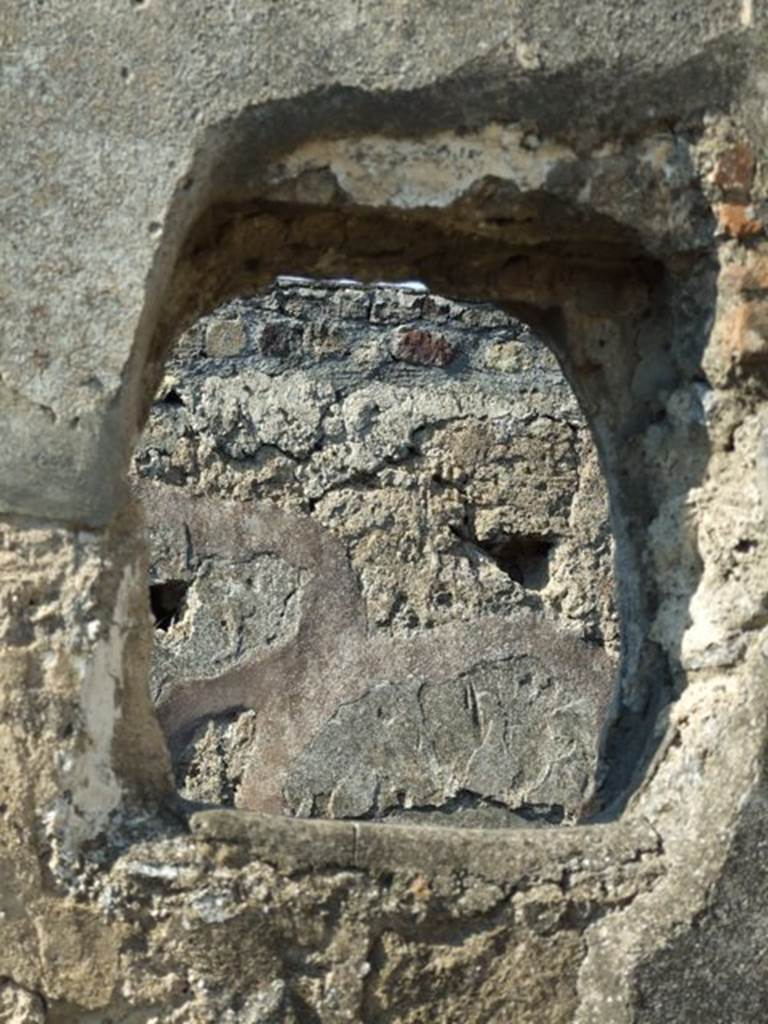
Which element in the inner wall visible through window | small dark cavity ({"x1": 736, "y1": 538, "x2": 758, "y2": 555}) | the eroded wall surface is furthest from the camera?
the inner wall visible through window

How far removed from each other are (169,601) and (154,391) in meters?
3.04

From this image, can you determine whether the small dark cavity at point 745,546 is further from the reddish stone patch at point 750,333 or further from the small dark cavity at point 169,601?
the small dark cavity at point 169,601

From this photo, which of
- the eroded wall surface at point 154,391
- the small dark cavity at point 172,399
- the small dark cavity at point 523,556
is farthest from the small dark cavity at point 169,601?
the eroded wall surface at point 154,391

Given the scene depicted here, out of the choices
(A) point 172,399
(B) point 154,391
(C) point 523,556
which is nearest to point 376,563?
(C) point 523,556

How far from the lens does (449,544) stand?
5.97 metres

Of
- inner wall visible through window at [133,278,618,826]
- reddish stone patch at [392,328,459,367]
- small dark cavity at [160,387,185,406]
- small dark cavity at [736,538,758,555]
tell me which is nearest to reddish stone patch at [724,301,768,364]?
small dark cavity at [736,538,758,555]

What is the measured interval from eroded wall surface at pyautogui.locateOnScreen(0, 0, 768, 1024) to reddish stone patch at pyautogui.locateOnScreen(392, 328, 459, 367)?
118 inches

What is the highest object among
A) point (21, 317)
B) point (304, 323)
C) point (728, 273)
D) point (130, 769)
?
point (304, 323)

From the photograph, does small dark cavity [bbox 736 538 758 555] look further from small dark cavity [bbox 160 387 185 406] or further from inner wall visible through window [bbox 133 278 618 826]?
small dark cavity [bbox 160 387 185 406]

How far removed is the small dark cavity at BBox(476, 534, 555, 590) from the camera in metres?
6.07

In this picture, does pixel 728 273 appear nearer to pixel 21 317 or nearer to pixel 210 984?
pixel 21 317

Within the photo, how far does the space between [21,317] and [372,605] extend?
11.0 ft

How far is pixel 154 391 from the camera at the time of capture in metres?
2.96

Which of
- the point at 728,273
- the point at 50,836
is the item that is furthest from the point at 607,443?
the point at 50,836
